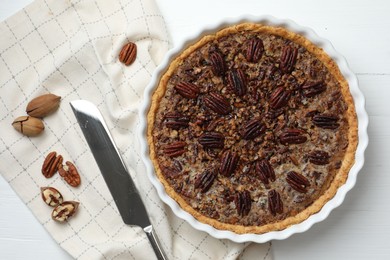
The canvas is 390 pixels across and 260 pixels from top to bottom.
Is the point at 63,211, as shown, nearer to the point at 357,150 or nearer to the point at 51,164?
the point at 51,164

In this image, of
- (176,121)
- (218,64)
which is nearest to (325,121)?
(218,64)

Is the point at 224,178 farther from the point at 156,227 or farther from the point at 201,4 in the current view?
the point at 201,4

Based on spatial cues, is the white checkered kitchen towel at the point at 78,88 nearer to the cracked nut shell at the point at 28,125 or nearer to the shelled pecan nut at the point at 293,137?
the cracked nut shell at the point at 28,125

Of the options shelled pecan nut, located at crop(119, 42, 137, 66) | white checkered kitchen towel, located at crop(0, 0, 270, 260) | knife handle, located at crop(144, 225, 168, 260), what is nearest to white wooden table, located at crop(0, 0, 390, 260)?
white checkered kitchen towel, located at crop(0, 0, 270, 260)

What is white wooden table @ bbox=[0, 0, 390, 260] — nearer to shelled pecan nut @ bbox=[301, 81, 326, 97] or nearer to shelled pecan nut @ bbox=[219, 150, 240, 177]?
shelled pecan nut @ bbox=[301, 81, 326, 97]

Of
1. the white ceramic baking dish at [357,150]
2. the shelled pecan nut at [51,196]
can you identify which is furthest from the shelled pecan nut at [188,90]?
the shelled pecan nut at [51,196]
